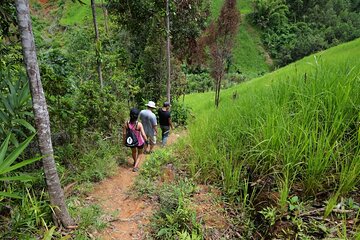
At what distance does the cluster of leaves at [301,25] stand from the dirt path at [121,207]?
45.5 metres

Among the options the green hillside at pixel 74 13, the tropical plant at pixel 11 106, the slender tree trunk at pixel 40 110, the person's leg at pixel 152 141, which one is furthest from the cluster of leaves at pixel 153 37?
the green hillside at pixel 74 13

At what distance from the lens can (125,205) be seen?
4367 mm

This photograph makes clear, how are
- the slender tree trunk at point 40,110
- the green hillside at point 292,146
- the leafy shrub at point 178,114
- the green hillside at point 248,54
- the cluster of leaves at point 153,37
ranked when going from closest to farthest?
the slender tree trunk at point 40,110 < the green hillside at point 292,146 < the cluster of leaves at point 153,37 < the leafy shrub at point 178,114 < the green hillside at point 248,54

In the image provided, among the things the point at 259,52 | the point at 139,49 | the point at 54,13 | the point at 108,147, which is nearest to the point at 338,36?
the point at 259,52

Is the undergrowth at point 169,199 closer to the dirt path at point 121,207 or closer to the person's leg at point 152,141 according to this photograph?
the dirt path at point 121,207

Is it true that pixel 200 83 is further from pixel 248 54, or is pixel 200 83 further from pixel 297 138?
pixel 297 138

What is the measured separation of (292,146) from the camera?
309 centimetres

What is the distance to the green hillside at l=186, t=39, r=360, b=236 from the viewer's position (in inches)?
115

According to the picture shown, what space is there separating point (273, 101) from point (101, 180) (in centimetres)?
323

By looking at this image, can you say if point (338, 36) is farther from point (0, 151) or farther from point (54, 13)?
point (0, 151)

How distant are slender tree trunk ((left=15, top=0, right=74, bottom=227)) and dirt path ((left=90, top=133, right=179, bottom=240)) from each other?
597 mm

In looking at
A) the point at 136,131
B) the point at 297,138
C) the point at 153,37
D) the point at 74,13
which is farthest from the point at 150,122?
the point at 74,13

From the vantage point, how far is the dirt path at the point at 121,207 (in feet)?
12.1

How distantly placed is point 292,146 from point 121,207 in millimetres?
2598
